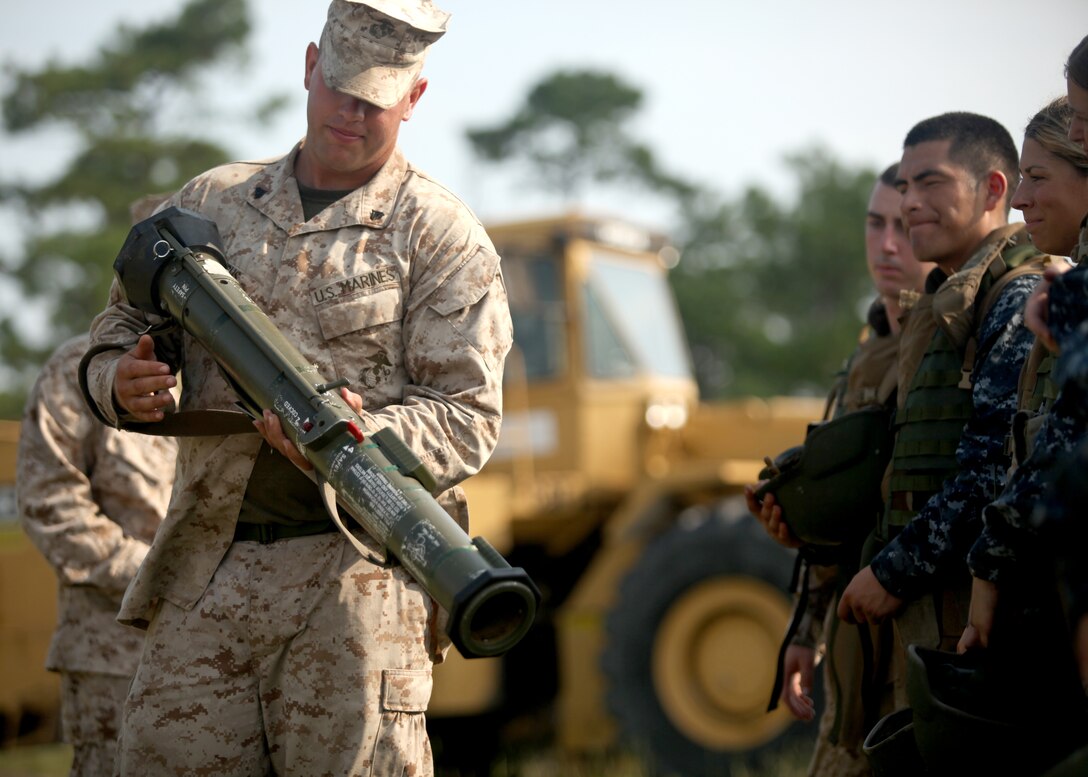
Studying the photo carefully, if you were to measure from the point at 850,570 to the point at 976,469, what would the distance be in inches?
25.2

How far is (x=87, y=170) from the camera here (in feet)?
71.5

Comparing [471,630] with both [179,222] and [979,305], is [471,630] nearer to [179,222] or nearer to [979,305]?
[179,222]

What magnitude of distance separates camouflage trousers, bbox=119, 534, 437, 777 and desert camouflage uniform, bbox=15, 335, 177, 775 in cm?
123

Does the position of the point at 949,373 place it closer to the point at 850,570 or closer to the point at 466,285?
the point at 850,570

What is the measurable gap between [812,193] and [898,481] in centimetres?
3397

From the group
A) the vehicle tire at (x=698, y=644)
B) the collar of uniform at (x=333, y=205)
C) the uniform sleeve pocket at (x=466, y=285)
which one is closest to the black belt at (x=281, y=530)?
the uniform sleeve pocket at (x=466, y=285)

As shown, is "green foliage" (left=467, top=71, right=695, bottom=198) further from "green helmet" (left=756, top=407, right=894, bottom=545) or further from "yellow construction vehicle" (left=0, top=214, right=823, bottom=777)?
"green helmet" (left=756, top=407, right=894, bottom=545)

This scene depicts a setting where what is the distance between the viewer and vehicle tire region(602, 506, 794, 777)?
705cm

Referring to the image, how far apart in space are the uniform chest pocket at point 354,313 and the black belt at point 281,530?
395 millimetres

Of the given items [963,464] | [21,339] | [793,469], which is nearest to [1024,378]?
[963,464]

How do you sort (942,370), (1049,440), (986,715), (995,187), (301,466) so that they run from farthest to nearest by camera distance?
(995,187) → (942,370) → (301,466) → (986,715) → (1049,440)

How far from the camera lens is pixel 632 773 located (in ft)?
23.1

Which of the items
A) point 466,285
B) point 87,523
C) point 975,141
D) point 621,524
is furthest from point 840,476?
point 621,524

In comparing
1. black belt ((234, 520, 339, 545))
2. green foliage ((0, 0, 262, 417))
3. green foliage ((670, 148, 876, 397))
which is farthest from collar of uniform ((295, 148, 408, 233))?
green foliage ((670, 148, 876, 397))
